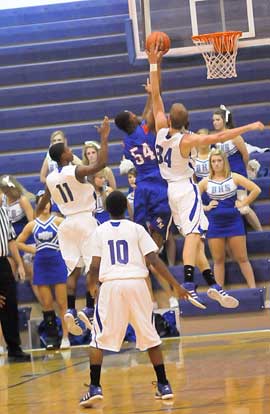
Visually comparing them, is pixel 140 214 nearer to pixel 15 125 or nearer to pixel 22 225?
pixel 22 225

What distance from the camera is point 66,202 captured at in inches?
352

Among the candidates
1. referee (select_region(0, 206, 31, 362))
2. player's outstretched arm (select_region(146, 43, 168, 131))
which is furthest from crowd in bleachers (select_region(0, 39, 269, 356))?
player's outstretched arm (select_region(146, 43, 168, 131))

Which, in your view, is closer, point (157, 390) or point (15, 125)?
point (157, 390)


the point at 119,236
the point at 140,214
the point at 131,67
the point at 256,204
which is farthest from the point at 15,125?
the point at 119,236

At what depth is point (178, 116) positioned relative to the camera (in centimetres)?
817

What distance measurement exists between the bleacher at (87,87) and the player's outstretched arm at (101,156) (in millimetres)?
4405

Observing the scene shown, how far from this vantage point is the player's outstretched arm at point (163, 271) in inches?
260

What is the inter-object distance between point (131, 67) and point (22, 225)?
14.8ft

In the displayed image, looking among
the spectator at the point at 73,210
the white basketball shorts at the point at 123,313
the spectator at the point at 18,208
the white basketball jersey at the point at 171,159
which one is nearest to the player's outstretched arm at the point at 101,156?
the spectator at the point at 73,210

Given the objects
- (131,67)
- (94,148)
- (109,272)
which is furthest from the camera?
(131,67)

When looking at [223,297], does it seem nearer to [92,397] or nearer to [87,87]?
[92,397]

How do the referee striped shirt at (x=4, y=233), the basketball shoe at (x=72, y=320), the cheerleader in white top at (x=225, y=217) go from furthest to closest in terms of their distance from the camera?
1. the cheerleader in white top at (x=225, y=217)
2. the referee striped shirt at (x=4, y=233)
3. the basketball shoe at (x=72, y=320)

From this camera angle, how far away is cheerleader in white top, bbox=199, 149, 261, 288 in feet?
37.3

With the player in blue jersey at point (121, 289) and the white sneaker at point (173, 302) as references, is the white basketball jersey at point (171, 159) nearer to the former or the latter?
the player in blue jersey at point (121, 289)
